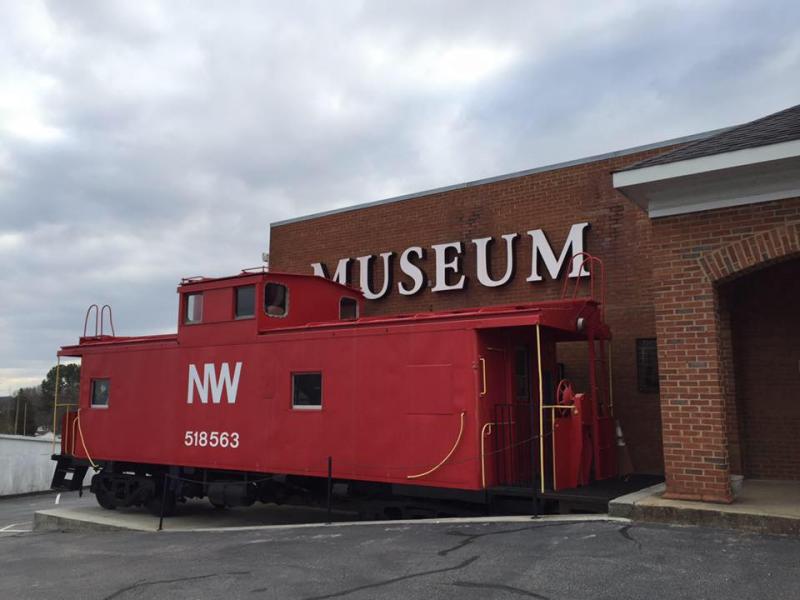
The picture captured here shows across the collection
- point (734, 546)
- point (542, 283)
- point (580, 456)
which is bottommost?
point (734, 546)

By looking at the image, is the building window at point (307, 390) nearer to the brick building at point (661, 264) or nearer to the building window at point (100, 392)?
the brick building at point (661, 264)

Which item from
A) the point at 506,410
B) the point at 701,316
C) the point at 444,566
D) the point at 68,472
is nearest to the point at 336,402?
the point at 506,410

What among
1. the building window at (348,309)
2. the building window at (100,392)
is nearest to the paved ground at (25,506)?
the building window at (100,392)

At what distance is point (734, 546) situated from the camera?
620 cm

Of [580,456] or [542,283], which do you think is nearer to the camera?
[580,456]

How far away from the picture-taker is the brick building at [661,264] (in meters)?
7.48

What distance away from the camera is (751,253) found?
746 cm

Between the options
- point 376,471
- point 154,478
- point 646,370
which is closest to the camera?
point 376,471

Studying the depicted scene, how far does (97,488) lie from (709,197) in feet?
39.3

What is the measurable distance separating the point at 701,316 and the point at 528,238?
5.71 meters

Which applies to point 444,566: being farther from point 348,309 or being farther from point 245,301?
point 348,309

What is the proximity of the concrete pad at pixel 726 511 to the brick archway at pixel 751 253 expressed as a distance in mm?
2496

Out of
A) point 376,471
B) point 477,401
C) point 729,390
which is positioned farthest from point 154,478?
point 729,390

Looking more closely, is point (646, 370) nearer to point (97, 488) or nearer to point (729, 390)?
point (729, 390)
